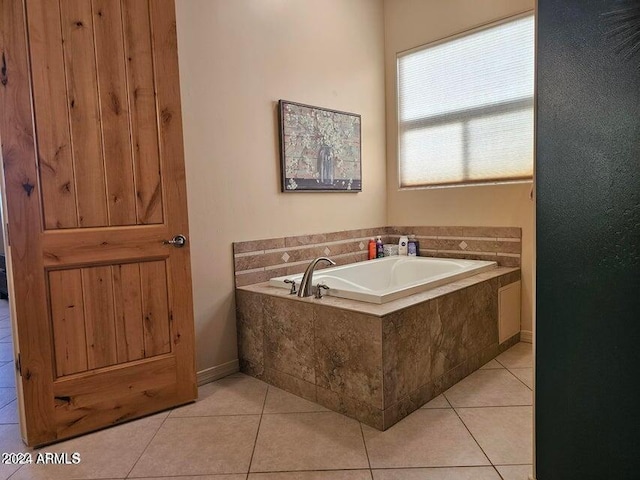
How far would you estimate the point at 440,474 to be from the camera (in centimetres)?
165

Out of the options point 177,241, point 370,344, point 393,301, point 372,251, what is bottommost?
point 370,344

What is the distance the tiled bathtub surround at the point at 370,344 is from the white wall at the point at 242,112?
28cm

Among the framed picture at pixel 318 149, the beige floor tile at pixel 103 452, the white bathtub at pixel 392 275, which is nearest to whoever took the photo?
the beige floor tile at pixel 103 452

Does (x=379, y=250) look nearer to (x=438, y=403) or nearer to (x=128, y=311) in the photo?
(x=438, y=403)

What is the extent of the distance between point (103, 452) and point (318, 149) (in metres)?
2.30

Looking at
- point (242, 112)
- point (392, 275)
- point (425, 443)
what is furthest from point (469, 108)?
point (425, 443)

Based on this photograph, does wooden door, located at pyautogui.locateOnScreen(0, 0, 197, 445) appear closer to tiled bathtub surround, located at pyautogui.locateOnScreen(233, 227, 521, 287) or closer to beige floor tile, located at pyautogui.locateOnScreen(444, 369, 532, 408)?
tiled bathtub surround, located at pyautogui.locateOnScreen(233, 227, 521, 287)

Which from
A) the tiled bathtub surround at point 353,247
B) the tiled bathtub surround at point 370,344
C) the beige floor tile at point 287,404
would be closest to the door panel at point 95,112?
the tiled bathtub surround at point 353,247

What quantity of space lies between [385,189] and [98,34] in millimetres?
2572

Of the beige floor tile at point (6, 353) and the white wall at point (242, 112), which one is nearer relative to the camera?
the white wall at point (242, 112)

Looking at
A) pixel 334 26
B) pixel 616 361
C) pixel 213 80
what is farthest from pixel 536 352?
pixel 334 26

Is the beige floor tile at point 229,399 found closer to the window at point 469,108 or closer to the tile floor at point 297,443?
the tile floor at point 297,443

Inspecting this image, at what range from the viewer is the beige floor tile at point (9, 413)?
7.20ft

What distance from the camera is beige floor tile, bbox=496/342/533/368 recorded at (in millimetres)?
2730
